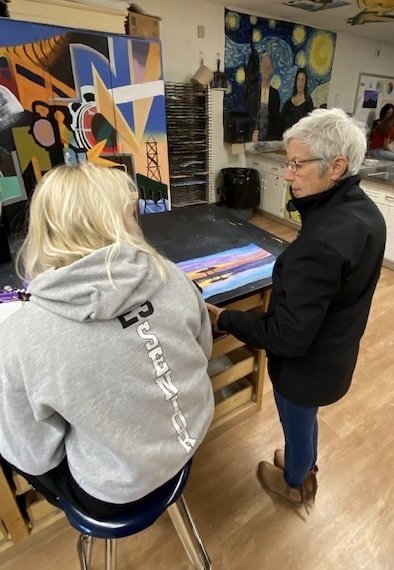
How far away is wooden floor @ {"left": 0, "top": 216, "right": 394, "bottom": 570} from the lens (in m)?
1.23

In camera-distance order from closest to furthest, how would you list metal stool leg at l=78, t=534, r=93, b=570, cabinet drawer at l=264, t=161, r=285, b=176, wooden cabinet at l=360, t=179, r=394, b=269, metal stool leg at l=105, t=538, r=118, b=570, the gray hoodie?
→ the gray hoodie < metal stool leg at l=105, t=538, r=118, b=570 < metal stool leg at l=78, t=534, r=93, b=570 < wooden cabinet at l=360, t=179, r=394, b=269 < cabinet drawer at l=264, t=161, r=285, b=176

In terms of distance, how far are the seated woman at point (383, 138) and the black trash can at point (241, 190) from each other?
1626 millimetres

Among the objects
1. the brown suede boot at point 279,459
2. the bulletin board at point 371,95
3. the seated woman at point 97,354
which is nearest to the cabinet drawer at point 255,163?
the bulletin board at point 371,95

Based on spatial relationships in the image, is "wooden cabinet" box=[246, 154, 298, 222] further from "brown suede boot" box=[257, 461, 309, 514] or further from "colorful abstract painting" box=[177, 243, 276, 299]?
"brown suede boot" box=[257, 461, 309, 514]

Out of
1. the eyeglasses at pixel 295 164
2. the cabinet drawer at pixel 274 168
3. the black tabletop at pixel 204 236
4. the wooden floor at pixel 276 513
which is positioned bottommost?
the wooden floor at pixel 276 513

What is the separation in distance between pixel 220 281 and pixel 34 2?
2.31 m

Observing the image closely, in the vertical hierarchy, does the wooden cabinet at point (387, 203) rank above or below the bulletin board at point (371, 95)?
below

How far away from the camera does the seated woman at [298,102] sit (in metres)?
4.56

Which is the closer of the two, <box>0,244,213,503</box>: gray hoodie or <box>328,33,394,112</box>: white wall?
<box>0,244,213,503</box>: gray hoodie

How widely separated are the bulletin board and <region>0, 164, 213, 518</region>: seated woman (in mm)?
5902

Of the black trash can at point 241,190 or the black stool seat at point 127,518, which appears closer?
the black stool seat at point 127,518

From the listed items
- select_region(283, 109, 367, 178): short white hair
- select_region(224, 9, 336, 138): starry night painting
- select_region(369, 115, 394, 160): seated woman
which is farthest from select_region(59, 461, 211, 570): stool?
select_region(369, 115, 394, 160): seated woman

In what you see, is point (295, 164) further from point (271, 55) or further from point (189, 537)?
point (271, 55)

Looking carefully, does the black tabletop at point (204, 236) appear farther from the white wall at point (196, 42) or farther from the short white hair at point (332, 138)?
the white wall at point (196, 42)
